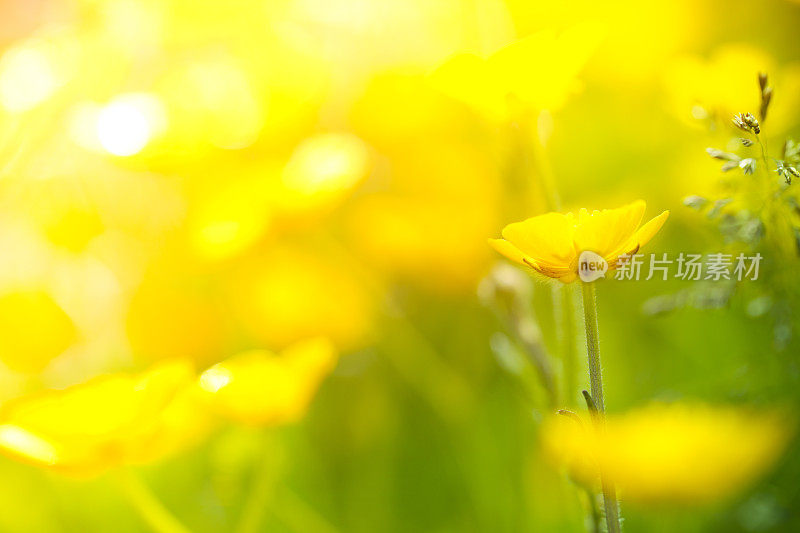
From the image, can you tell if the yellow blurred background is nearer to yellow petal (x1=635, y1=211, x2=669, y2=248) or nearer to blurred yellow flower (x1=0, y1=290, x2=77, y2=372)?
blurred yellow flower (x1=0, y1=290, x2=77, y2=372)

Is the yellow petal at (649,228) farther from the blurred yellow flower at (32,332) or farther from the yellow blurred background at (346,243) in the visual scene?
the blurred yellow flower at (32,332)

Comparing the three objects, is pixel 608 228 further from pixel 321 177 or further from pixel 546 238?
pixel 321 177

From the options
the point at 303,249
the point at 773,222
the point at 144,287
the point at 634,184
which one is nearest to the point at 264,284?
the point at 303,249

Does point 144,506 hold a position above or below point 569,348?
below

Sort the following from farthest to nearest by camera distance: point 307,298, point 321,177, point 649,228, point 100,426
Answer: point 307,298 → point 321,177 → point 100,426 → point 649,228

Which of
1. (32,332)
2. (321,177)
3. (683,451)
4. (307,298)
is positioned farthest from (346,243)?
(683,451)

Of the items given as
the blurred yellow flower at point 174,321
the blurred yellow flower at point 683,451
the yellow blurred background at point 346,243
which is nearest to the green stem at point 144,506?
the yellow blurred background at point 346,243

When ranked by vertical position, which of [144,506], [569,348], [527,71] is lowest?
[144,506]
